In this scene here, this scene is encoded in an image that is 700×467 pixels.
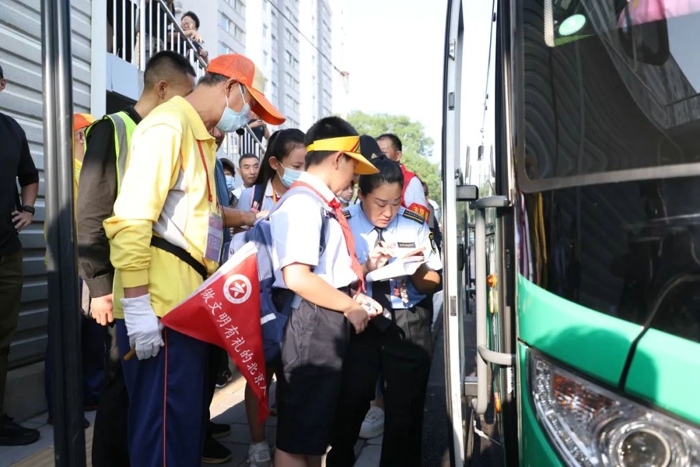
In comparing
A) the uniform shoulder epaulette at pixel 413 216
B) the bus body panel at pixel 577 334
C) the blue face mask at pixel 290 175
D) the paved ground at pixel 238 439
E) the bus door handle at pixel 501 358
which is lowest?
the paved ground at pixel 238 439

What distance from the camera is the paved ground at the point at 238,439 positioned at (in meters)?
3.41

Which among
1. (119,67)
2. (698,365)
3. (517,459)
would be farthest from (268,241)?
(119,67)

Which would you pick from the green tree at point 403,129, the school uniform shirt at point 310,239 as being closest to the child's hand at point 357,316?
the school uniform shirt at point 310,239

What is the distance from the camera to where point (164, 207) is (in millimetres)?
2416

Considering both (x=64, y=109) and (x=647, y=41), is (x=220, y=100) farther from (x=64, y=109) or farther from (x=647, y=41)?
(x=647, y=41)

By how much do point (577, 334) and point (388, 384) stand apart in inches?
66.0

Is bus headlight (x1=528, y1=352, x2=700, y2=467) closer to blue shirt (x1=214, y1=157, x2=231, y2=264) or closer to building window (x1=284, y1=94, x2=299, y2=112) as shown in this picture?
blue shirt (x1=214, y1=157, x2=231, y2=264)

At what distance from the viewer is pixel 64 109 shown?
165 cm

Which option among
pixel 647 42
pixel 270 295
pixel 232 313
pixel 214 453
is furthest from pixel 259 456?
pixel 647 42

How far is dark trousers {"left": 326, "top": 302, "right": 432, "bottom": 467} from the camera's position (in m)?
3.02

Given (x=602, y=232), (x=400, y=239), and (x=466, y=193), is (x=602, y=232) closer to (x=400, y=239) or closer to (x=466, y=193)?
(x=466, y=193)

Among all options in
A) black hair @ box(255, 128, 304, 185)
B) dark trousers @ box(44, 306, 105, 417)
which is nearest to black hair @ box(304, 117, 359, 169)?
black hair @ box(255, 128, 304, 185)

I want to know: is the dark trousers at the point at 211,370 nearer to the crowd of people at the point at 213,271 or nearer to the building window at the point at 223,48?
the crowd of people at the point at 213,271

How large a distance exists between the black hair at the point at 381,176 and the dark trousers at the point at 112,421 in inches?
52.0
